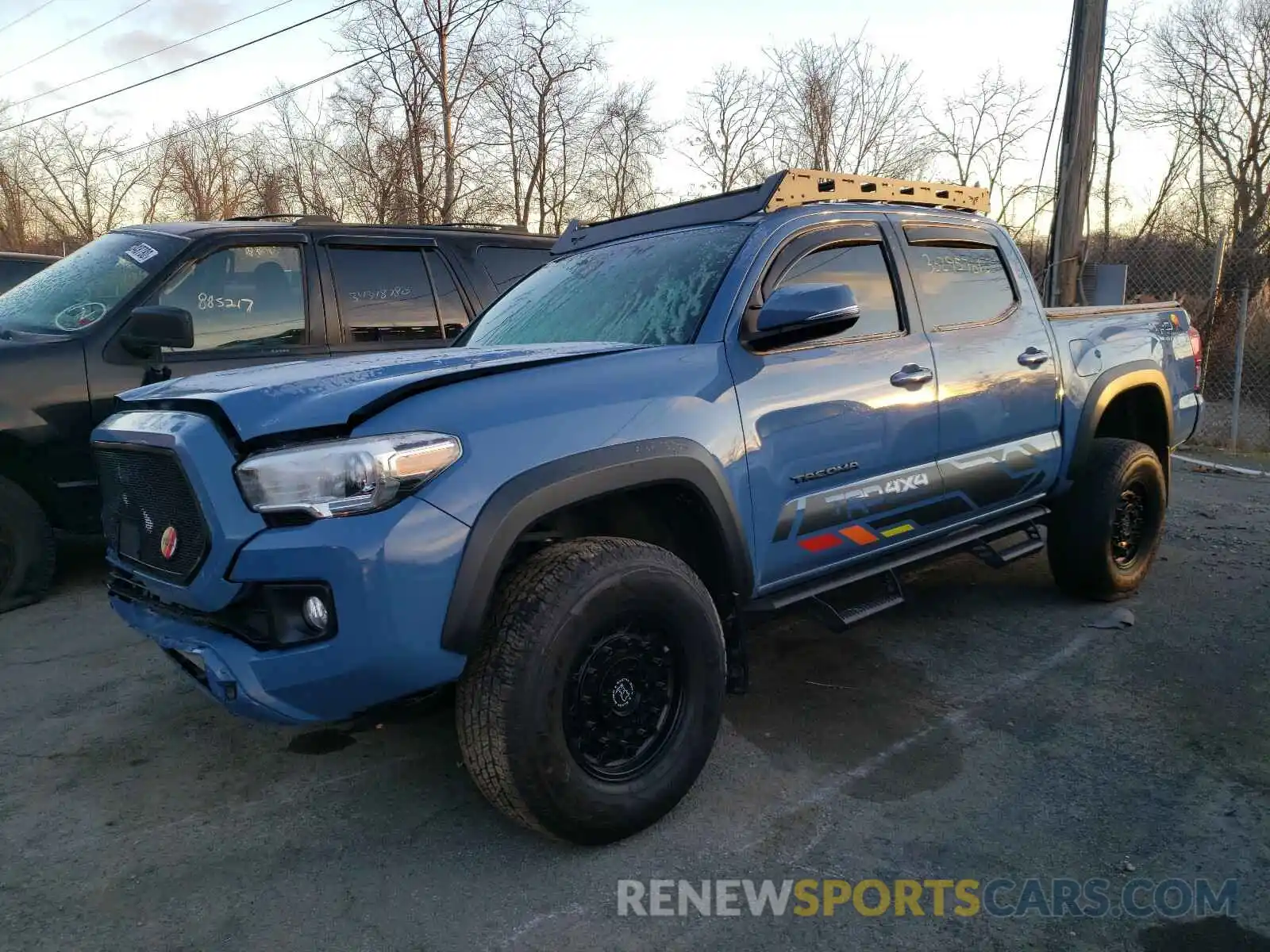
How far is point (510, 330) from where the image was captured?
149 inches

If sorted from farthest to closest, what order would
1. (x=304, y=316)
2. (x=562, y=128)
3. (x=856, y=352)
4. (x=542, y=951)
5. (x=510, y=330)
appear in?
(x=562, y=128), (x=304, y=316), (x=510, y=330), (x=856, y=352), (x=542, y=951)

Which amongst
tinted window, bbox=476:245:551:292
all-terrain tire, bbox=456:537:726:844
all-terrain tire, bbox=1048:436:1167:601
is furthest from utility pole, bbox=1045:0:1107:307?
all-terrain tire, bbox=456:537:726:844

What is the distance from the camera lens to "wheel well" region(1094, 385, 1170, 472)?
5.02 meters

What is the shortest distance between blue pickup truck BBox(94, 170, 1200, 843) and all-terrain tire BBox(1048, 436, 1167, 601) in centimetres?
53

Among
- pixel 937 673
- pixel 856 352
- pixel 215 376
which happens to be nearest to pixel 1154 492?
pixel 937 673

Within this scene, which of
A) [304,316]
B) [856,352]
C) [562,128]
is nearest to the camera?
[856,352]

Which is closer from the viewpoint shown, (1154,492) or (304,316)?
(1154,492)

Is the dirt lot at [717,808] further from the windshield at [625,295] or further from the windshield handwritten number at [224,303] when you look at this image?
the windshield handwritten number at [224,303]

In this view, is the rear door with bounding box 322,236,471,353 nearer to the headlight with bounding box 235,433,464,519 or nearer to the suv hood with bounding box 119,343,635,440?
the suv hood with bounding box 119,343,635,440

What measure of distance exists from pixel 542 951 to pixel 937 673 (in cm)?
235

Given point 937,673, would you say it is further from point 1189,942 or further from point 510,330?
point 510,330

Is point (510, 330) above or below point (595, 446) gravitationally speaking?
above

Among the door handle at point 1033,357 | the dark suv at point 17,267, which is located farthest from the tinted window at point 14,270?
the door handle at point 1033,357

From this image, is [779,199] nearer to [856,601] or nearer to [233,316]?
[856,601]
